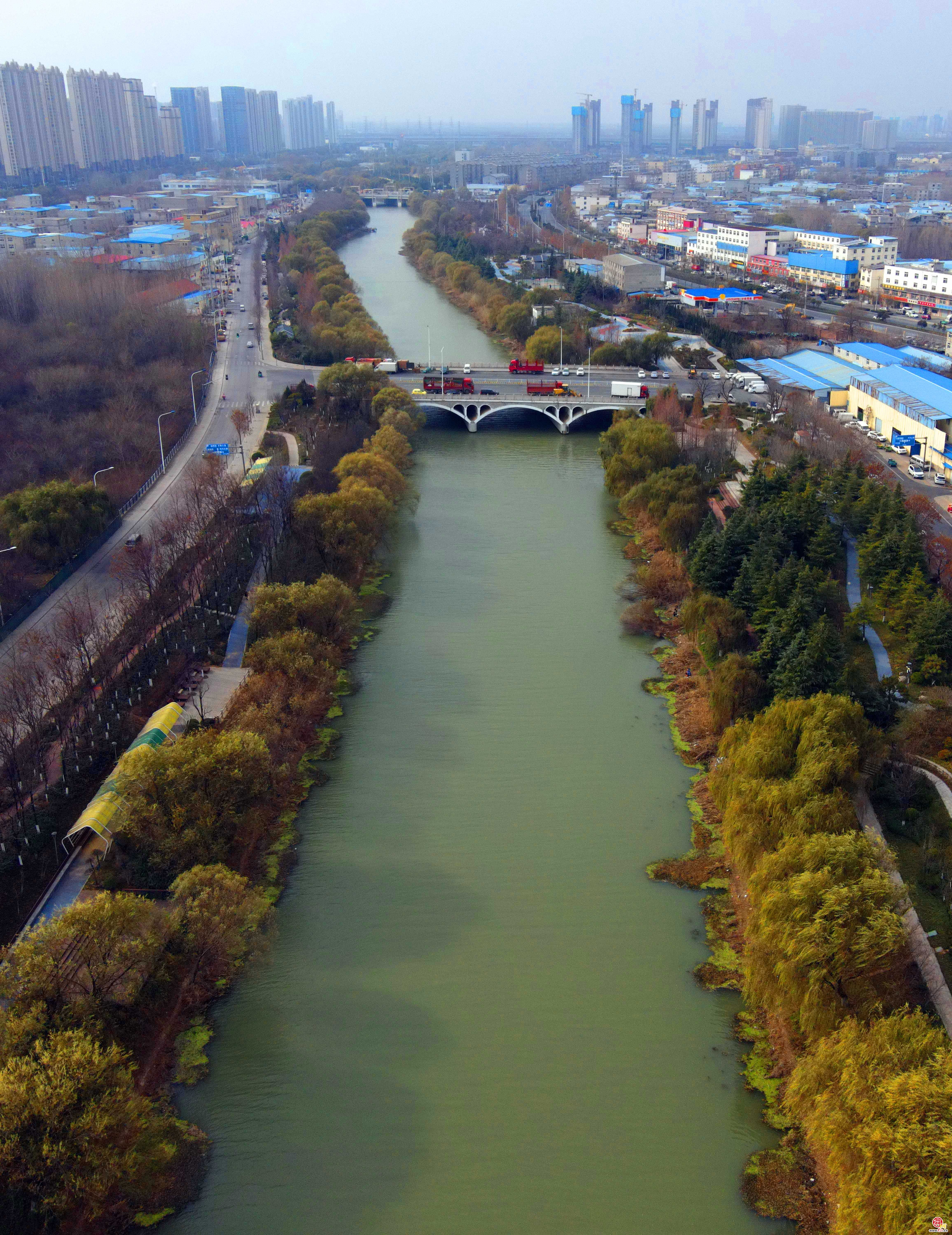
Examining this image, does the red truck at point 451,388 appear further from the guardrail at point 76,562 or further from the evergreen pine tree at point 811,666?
the evergreen pine tree at point 811,666

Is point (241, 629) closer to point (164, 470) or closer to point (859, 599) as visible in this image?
point (164, 470)

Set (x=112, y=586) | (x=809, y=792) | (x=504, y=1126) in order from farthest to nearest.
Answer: (x=112, y=586)
(x=809, y=792)
(x=504, y=1126)

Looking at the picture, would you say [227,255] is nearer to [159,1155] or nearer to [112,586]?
[112,586]

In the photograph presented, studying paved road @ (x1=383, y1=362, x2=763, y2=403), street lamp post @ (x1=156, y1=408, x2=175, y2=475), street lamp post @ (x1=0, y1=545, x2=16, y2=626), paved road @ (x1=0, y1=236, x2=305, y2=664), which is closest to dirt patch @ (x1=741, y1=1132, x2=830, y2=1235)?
paved road @ (x1=0, y1=236, x2=305, y2=664)

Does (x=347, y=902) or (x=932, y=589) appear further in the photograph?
(x=932, y=589)

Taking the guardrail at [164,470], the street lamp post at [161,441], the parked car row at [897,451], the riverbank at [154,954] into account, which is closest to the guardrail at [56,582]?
the guardrail at [164,470]

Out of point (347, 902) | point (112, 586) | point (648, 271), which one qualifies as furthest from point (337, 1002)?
point (648, 271)

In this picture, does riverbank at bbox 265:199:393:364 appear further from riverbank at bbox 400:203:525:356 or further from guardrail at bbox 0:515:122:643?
guardrail at bbox 0:515:122:643
